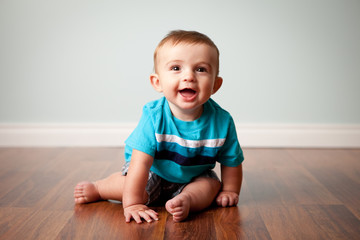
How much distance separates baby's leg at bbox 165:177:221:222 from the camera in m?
0.97

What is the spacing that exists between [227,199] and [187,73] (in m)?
0.37

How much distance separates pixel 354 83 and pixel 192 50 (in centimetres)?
124

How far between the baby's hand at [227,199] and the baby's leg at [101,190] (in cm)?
27

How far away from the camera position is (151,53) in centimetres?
192

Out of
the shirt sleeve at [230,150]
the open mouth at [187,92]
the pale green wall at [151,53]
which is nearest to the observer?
the open mouth at [187,92]

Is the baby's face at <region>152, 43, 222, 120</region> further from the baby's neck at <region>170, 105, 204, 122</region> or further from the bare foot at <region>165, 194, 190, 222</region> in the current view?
the bare foot at <region>165, 194, 190, 222</region>

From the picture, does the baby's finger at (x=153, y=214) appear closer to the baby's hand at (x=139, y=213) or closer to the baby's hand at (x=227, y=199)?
the baby's hand at (x=139, y=213)

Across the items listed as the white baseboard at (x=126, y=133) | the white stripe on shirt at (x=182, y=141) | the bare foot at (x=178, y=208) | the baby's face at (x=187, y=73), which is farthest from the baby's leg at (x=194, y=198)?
the white baseboard at (x=126, y=133)

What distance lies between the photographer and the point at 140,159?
104cm

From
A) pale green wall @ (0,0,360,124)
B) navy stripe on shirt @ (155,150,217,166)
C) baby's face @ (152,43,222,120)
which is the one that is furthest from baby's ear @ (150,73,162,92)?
pale green wall @ (0,0,360,124)

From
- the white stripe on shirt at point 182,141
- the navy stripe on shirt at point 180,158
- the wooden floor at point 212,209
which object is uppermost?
the white stripe on shirt at point 182,141

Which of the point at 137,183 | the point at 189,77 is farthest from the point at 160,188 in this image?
the point at 189,77

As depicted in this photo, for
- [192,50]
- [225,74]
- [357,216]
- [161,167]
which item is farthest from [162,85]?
[225,74]

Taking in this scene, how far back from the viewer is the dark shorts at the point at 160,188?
3.63 ft
